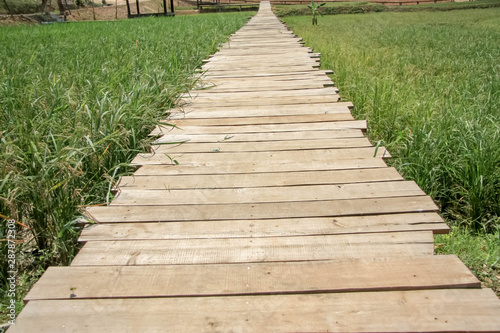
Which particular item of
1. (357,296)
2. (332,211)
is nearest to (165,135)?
(332,211)

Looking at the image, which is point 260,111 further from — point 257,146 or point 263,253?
point 263,253

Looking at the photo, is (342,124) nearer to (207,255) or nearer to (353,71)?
(207,255)

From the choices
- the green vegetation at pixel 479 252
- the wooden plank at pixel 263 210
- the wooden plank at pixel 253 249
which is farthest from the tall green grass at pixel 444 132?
the wooden plank at pixel 253 249

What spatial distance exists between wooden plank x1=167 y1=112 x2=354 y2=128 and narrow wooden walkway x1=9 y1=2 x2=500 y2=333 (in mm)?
432

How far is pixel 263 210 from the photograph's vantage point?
6.93 ft

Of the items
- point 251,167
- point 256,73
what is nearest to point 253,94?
point 256,73

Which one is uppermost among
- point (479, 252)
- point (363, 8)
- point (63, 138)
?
point (363, 8)

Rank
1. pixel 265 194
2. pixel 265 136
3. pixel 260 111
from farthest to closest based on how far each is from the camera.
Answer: pixel 260 111 → pixel 265 136 → pixel 265 194

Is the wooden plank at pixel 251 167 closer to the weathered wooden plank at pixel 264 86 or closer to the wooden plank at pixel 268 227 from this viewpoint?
the wooden plank at pixel 268 227

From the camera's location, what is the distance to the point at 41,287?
1545 millimetres

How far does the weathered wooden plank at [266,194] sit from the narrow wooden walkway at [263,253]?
1 cm

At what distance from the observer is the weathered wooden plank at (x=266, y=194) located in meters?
2.22

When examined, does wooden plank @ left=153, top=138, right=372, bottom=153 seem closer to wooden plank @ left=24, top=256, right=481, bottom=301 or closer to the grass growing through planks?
the grass growing through planks

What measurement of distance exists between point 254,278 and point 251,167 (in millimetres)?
1169
